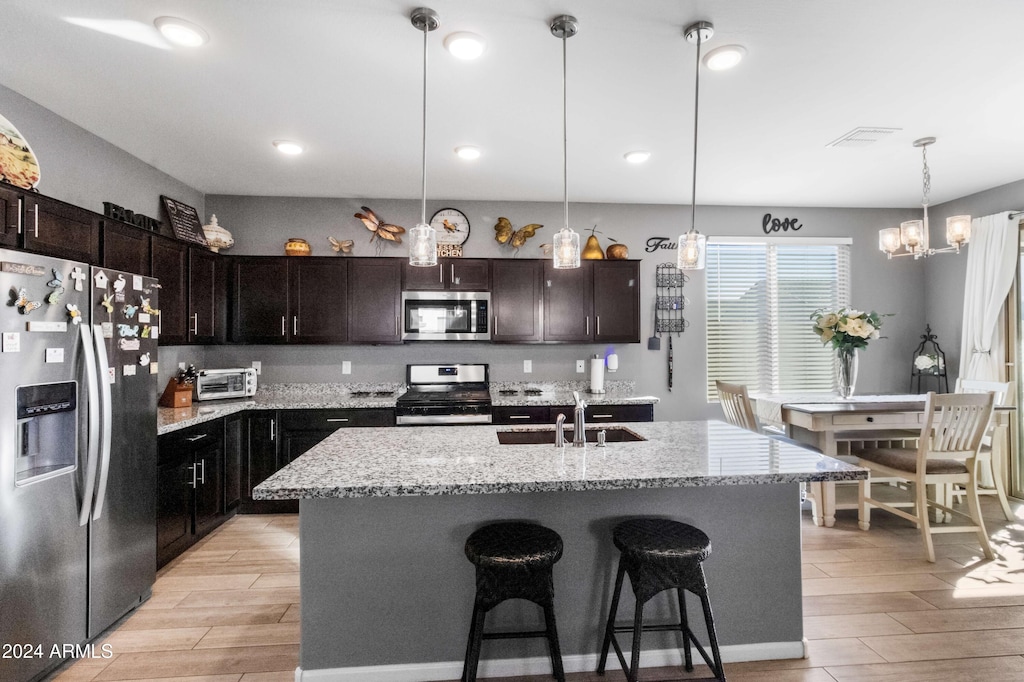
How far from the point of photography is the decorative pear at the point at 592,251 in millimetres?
4359

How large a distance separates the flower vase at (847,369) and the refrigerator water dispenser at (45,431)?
182 inches

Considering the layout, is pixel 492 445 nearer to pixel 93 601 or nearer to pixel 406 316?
pixel 93 601

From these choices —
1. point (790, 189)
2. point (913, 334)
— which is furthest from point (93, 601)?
point (913, 334)

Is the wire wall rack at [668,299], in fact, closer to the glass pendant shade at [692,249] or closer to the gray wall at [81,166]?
the glass pendant shade at [692,249]

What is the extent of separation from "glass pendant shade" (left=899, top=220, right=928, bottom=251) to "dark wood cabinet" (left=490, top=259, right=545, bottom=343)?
2.49 metres

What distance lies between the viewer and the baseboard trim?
190 cm

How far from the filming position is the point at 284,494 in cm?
151

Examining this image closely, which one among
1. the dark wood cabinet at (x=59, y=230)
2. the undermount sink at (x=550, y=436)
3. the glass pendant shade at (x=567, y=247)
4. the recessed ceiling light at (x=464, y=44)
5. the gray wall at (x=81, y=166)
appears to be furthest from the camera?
the gray wall at (x=81, y=166)

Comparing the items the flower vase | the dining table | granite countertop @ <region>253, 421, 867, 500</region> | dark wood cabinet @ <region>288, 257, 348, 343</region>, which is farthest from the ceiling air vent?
dark wood cabinet @ <region>288, 257, 348, 343</region>

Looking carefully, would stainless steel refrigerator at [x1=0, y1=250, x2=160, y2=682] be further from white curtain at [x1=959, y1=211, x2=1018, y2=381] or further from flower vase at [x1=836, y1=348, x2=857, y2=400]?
white curtain at [x1=959, y1=211, x2=1018, y2=381]

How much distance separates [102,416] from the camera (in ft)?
7.22

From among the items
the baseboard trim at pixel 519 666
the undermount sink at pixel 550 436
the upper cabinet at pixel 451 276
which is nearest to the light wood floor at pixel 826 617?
the baseboard trim at pixel 519 666

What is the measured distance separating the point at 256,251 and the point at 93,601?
2.98 meters

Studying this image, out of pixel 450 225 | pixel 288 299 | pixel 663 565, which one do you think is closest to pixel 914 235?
pixel 663 565
